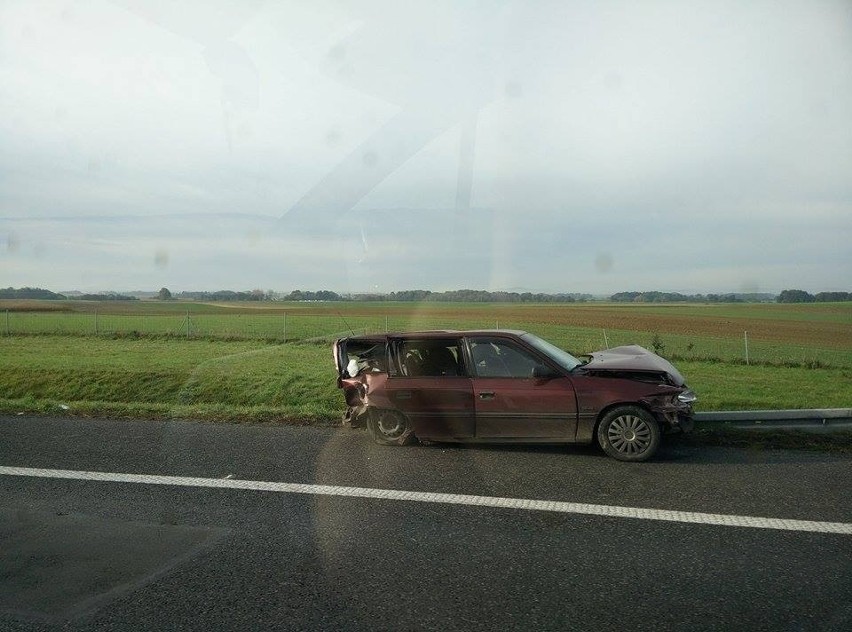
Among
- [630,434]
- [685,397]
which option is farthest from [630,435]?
[685,397]

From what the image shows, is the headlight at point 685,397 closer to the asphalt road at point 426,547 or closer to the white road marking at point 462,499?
the asphalt road at point 426,547

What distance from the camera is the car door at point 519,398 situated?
743cm

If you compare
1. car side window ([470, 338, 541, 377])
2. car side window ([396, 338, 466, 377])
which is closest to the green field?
car side window ([396, 338, 466, 377])

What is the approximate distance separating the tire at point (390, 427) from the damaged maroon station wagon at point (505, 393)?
11mm

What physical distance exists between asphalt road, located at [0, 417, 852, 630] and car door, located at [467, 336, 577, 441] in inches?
12.5

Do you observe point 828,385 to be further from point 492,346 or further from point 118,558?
point 118,558

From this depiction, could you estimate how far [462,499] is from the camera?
6000mm

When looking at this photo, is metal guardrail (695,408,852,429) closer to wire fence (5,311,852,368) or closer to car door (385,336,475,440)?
car door (385,336,475,440)

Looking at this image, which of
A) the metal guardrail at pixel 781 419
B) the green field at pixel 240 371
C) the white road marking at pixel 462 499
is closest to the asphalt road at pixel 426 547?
the white road marking at pixel 462 499

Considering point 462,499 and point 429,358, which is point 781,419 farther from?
point 462,499

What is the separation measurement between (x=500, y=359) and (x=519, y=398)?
1.84 ft

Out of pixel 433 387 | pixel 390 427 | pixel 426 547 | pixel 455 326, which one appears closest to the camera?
pixel 426 547

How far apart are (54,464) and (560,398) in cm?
531

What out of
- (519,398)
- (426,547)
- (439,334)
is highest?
(439,334)
